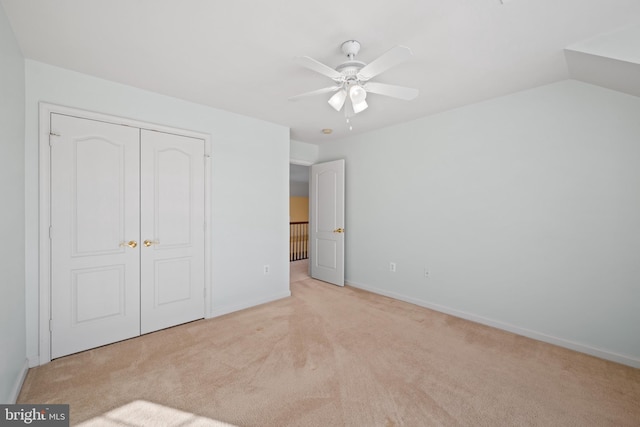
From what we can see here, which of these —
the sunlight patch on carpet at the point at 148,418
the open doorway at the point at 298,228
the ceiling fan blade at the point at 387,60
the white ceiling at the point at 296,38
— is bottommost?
the sunlight patch on carpet at the point at 148,418

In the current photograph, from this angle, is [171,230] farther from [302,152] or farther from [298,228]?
[298,228]

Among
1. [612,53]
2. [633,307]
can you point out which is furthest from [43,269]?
[633,307]

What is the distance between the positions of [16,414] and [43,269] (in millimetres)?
1073

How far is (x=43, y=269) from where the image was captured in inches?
89.1

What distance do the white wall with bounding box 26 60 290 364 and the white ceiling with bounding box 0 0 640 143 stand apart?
0.19 m

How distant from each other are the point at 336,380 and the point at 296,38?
8.05ft

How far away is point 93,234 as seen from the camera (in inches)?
98.6

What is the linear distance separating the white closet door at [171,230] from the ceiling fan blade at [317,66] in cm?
187

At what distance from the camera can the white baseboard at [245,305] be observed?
129 inches

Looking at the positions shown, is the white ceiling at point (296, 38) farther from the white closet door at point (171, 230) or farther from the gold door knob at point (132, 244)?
the gold door knob at point (132, 244)

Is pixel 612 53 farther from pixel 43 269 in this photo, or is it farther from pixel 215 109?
pixel 43 269

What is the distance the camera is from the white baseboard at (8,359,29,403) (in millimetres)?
1777

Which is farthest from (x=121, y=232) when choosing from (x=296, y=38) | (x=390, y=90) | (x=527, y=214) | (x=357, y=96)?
(x=527, y=214)

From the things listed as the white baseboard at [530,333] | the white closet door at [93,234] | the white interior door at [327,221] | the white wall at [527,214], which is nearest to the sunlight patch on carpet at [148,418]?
the white closet door at [93,234]
